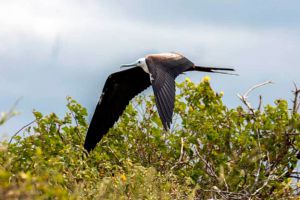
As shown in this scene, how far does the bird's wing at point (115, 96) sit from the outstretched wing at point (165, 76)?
52cm

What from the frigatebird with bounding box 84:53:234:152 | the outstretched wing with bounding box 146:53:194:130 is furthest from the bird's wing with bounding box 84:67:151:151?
the outstretched wing with bounding box 146:53:194:130

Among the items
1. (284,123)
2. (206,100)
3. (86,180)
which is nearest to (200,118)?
(206,100)

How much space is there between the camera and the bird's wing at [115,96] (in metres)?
8.17

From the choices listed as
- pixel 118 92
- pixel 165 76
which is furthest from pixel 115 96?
pixel 165 76

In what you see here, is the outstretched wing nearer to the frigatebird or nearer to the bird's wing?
the frigatebird

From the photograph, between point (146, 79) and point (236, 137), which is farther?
point (146, 79)

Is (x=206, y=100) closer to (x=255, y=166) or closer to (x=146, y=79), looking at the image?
(x=146, y=79)

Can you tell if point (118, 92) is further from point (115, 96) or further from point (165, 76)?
point (165, 76)

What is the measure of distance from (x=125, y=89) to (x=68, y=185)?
311 centimetres

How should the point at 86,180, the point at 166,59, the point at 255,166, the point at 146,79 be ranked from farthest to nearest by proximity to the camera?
1. the point at 146,79
2. the point at 166,59
3. the point at 255,166
4. the point at 86,180

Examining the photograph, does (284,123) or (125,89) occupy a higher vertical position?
(125,89)

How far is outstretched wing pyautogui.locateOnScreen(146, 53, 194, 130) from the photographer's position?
21.5ft

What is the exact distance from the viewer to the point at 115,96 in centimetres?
826

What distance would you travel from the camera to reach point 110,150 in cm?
802
